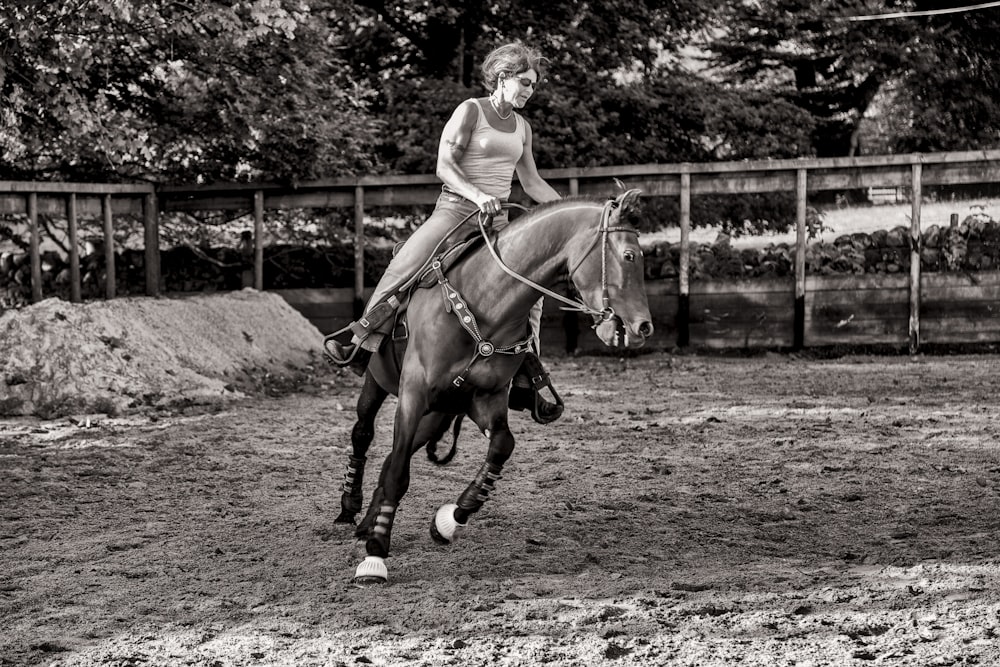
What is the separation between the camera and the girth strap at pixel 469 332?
5602mm

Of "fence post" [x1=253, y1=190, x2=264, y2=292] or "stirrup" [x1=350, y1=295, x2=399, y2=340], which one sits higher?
"fence post" [x1=253, y1=190, x2=264, y2=292]

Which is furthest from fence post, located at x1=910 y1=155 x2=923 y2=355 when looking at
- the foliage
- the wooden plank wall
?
the foliage

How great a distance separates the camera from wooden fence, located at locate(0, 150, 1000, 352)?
14.2 meters

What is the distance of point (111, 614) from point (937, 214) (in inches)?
561

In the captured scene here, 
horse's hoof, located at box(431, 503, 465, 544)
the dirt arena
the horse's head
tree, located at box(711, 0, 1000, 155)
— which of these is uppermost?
tree, located at box(711, 0, 1000, 155)

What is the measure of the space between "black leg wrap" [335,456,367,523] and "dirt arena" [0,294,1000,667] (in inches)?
4.8

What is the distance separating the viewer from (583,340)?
14.8 m

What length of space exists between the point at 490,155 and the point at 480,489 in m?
1.65

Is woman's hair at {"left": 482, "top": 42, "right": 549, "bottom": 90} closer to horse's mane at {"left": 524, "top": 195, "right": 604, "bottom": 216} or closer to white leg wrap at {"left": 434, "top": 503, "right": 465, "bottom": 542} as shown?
horse's mane at {"left": 524, "top": 195, "right": 604, "bottom": 216}

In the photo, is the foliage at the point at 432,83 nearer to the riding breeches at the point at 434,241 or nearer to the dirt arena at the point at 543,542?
the dirt arena at the point at 543,542

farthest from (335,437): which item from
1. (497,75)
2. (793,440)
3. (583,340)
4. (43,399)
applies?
(583,340)

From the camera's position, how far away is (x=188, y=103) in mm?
13836

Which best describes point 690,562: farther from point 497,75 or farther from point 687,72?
point 687,72

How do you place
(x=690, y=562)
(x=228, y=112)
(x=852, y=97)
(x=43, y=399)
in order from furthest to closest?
(x=852, y=97) → (x=228, y=112) → (x=43, y=399) → (x=690, y=562)
